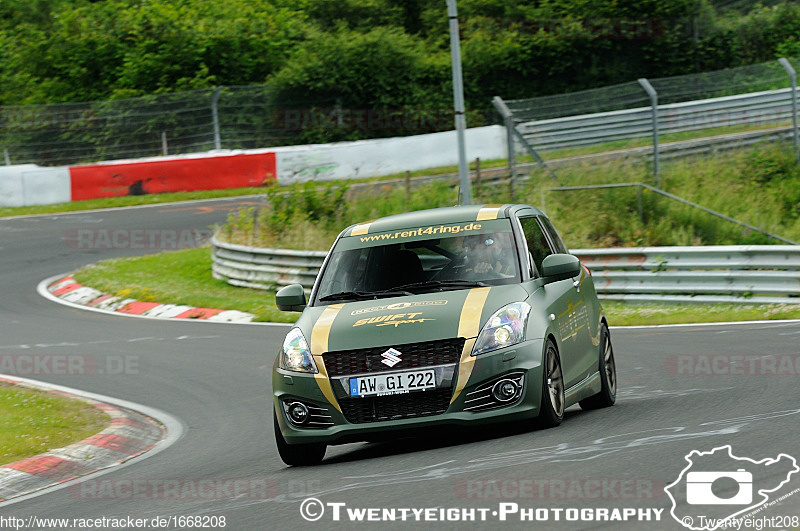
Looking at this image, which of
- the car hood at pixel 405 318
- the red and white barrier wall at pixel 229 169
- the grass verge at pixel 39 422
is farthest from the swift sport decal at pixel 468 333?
the red and white barrier wall at pixel 229 169

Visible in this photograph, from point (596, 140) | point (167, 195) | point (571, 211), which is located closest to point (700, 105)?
point (596, 140)

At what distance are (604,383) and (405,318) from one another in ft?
7.67

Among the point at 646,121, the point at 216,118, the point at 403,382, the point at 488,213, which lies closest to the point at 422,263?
the point at 488,213

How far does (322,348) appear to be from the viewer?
778cm

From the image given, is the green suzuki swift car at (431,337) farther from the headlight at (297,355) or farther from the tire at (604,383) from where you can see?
the tire at (604,383)

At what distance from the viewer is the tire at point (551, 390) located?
7730mm

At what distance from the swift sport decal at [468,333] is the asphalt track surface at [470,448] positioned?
0.44 meters

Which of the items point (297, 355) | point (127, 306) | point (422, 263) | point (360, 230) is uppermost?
point (360, 230)

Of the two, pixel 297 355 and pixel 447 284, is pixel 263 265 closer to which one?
pixel 447 284

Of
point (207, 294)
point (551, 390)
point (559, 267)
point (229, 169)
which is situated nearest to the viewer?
point (551, 390)

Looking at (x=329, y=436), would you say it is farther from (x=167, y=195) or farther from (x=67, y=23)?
(x=67, y=23)

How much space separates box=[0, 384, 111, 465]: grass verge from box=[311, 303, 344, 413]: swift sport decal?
8.55ft

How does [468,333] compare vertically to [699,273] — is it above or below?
above

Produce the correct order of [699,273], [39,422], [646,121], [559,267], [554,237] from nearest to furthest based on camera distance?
[559,267] < [554,237] < [39,422] < [699,273] < [646,121]
